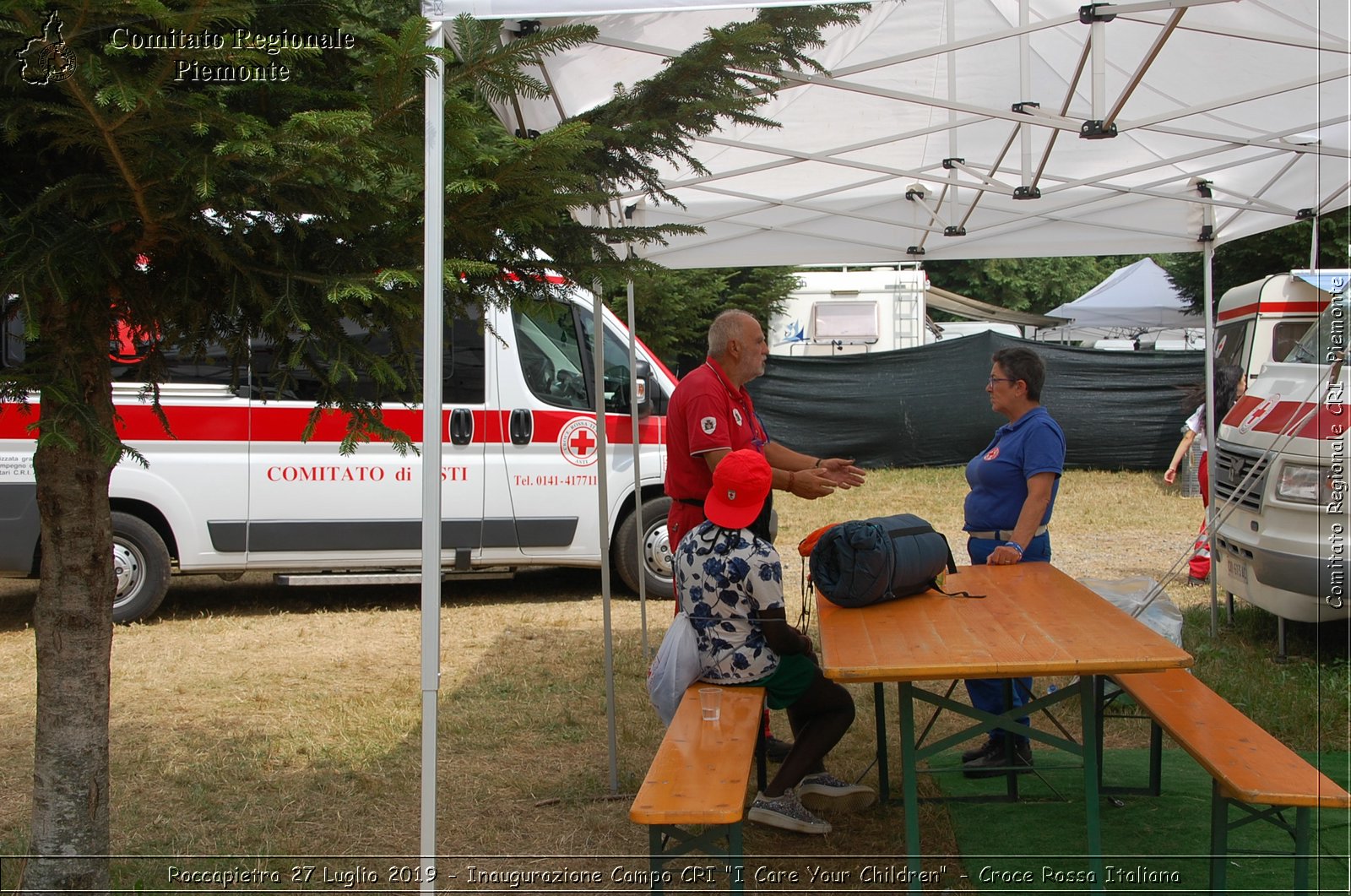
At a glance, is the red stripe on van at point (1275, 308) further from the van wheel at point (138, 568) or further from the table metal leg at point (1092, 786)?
the van wheel at point (138, 568)

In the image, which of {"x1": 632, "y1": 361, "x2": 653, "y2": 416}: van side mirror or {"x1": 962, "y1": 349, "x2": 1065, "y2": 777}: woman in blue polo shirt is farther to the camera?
{"x1": 632, "y1": 361, "x2": 653, "y2": 416}: van side mirror

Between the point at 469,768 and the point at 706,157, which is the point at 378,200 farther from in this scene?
the point at 706,157

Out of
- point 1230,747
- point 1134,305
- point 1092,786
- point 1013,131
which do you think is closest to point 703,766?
point 1092,786

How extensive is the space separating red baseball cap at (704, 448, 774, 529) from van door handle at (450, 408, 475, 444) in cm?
422

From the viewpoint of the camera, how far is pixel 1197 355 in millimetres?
15250

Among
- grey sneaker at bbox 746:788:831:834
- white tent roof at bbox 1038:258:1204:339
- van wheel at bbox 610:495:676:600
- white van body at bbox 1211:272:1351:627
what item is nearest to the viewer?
grey sneaker at bbox 746:788:831:834

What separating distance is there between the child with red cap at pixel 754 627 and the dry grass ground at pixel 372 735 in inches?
10.0

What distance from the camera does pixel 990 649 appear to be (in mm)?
2812

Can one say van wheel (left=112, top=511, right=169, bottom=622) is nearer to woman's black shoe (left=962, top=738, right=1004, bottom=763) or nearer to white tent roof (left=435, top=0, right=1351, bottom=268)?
white tent roof (left=435, top=0, right=1351, bottom=268)

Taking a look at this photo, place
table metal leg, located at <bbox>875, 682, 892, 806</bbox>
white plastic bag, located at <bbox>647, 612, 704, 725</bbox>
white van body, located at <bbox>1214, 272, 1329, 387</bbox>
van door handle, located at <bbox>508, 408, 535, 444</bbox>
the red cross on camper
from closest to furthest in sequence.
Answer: white plastic bag, located at <bbox>647, 612, 704, 725</bbox> < table metal leg, located at <bbox>875, 682, 892, 806</bbox> < white van body, located at <bbox>1214, 272, 1329, 387</bbox> < van door handle, located at <bbox>508, 408, 535, 444</bbox> < the red cross on camper

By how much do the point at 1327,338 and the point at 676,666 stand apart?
409cm

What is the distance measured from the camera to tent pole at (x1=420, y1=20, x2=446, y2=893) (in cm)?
227

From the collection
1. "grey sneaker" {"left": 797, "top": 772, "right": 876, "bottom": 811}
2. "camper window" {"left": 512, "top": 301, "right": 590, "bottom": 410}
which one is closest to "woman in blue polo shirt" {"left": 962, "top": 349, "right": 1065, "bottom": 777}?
"grey sneaker" {"left": 797, "top": 772, "right": 876, "bottom": 811}
